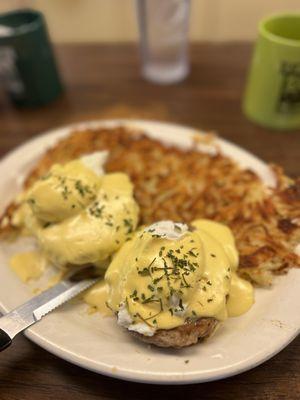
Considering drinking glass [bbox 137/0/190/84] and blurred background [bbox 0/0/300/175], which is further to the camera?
drinking glass [bbox 137/0/190/84]

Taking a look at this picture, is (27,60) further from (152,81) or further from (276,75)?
(276,75)

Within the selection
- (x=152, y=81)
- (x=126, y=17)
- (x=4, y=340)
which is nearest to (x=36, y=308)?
(x=4, y=340)

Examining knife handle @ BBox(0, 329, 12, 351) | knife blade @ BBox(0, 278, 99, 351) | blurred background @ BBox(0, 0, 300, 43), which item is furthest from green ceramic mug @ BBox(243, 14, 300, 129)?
knife handle @ BBox(0, 329, 12, 351)

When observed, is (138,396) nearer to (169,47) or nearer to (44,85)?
(44,85)

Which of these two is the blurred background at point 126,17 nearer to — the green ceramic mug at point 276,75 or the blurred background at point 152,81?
the blurred background at point 152,81

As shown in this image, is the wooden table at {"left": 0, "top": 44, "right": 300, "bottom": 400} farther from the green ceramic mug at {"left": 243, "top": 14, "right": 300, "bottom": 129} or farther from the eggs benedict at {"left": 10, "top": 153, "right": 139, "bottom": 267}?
the eggs benedict at {"left": 10, "top": 153, "right": 139, "bottom": 267}
